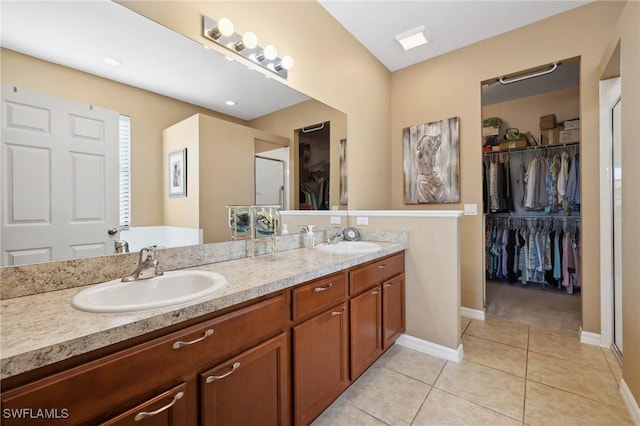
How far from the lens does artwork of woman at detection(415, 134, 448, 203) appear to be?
3.02 metres

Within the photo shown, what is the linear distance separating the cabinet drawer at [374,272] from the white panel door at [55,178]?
1.26 m

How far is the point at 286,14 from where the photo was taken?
6.65ft

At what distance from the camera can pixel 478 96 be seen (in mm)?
2811

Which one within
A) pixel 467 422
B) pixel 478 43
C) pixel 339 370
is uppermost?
pixel 478 43

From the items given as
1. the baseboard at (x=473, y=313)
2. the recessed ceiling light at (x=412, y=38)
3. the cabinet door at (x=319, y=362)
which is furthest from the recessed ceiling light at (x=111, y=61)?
the baseboard at (x=473, y=313)

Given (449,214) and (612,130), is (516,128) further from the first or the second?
(449,214)

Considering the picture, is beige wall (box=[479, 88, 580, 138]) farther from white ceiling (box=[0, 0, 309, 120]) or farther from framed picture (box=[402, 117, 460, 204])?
white ceiling (box=[0, 0, 309, 120])

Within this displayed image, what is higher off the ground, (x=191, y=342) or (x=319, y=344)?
(x=191, y=342)

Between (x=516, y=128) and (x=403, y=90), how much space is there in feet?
7.12

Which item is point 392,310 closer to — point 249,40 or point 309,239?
point 309,239

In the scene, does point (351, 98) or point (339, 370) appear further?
point (351, 98)

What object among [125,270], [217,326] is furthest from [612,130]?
[125,270]

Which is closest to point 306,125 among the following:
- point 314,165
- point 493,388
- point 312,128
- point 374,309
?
point 312,128

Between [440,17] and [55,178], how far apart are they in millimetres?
3057
